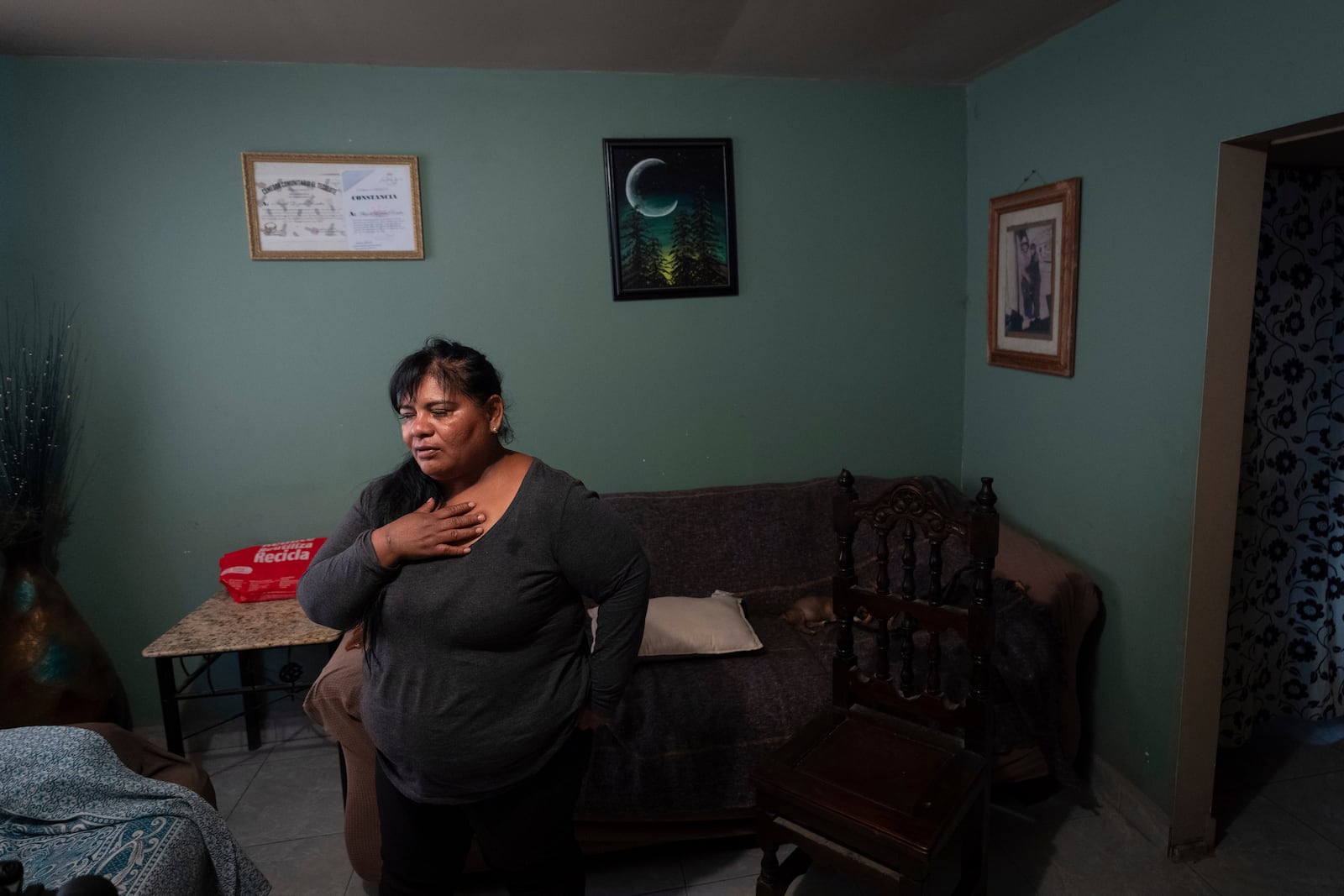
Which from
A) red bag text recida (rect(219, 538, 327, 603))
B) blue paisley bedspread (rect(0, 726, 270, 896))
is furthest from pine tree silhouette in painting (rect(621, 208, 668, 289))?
blue paisley bedspread (rect(0, 726, 270, 896))

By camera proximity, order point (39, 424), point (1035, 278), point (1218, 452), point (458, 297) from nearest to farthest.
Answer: point (1218, 452) → point (39, 424) → point (1035, 278) → point (458, 297)

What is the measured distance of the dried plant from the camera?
2494mm

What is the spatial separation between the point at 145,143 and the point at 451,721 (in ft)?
7.64

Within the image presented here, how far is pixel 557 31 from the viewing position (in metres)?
2.37

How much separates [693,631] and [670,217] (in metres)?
1.48

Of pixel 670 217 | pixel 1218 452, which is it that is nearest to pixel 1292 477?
pixel 1218 452

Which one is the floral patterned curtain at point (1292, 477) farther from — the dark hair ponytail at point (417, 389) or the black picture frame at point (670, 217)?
the dark hair ponytail at point (417, 389)

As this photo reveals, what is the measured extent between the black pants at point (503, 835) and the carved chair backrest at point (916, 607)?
84 centimetres

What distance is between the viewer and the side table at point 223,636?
2252 mm

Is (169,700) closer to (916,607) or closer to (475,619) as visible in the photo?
(475,619)

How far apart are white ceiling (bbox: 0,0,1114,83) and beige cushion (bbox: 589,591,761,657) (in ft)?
5.74

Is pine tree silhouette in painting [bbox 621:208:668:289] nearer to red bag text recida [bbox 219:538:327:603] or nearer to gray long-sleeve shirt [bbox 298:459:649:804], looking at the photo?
red bag text recida [bbox 219:538:327:603]

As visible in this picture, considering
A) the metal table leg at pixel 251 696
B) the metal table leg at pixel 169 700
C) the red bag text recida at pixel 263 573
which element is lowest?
the metal table leg at pixel 251 696

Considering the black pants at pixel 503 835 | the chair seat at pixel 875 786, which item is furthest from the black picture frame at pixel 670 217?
the black pants at pixel 503 835
